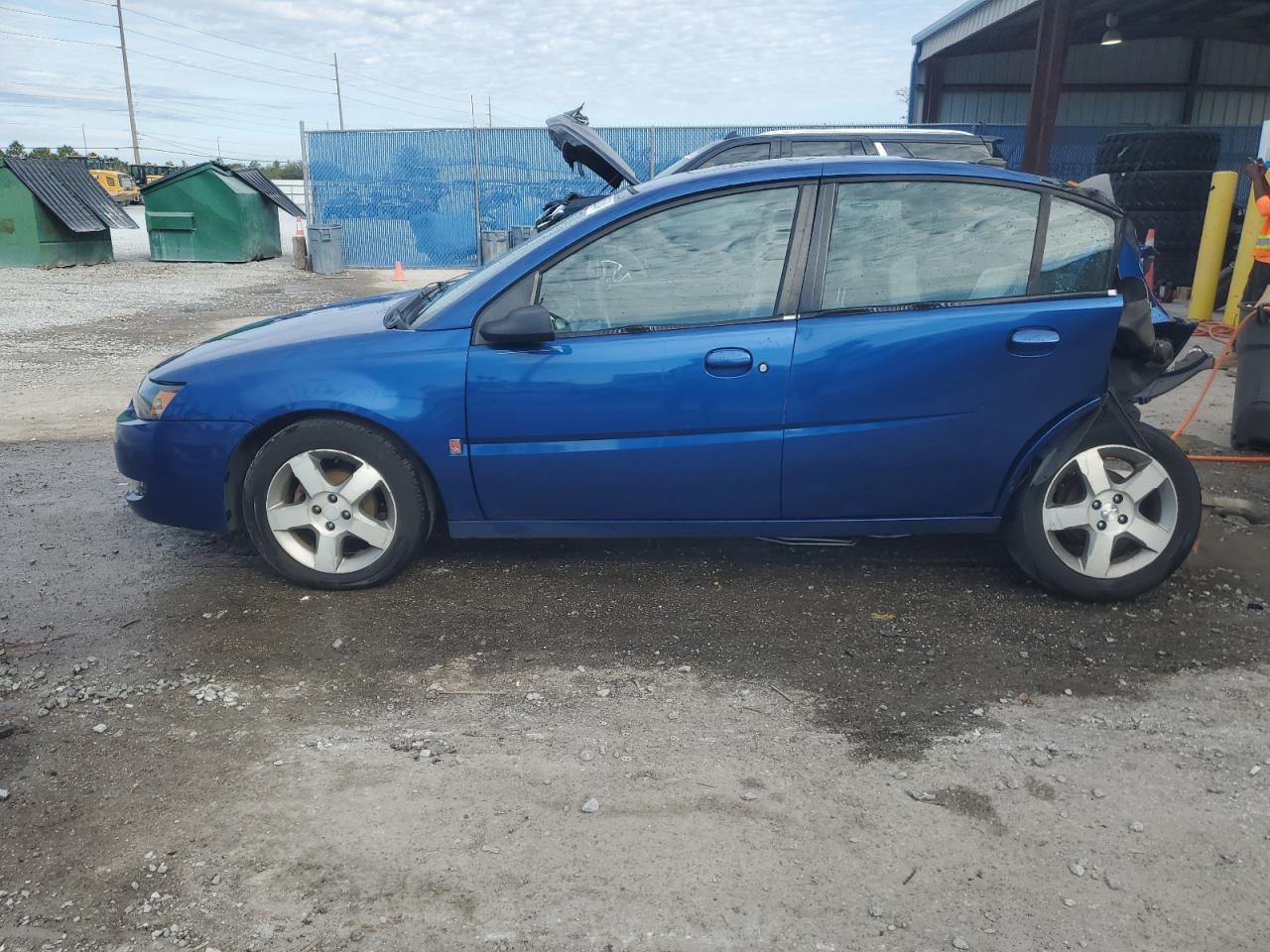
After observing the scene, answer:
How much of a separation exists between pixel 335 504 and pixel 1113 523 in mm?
3000

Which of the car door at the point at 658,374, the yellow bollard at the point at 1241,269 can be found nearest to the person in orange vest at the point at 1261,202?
the yellow bollard at the point at 1241,269

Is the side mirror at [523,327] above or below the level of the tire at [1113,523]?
above

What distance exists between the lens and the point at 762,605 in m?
3.87

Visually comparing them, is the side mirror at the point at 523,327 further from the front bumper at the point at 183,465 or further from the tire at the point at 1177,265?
the tire at the point at 1177,265

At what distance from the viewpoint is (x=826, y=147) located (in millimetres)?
8664

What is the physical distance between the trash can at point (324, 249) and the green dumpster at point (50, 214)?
3554mm

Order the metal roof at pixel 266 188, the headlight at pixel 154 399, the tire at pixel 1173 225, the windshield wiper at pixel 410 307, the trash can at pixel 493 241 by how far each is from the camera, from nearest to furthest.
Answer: the headlight at pixel 154 399 → the windshield wiper at pixel 410 307 → the tire at pixel 1173 225 → the trash can at pixel 493 241 → the metal roof at pixel 266 188

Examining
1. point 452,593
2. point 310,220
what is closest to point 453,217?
point 310,220

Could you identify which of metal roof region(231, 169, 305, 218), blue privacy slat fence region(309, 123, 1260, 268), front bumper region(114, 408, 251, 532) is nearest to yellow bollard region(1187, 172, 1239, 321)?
blue privacy slat fence region(309, 123, 1260, 268)

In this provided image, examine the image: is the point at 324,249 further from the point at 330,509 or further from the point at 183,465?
the point at 330,509

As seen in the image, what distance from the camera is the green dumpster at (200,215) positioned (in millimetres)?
20391

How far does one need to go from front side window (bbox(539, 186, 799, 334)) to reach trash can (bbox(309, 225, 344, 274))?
16.8 metres

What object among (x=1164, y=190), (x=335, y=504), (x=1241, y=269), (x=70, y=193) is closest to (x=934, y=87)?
(x=1164, y=190)

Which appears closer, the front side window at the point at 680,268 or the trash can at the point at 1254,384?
the front side window at the point at 680,268
